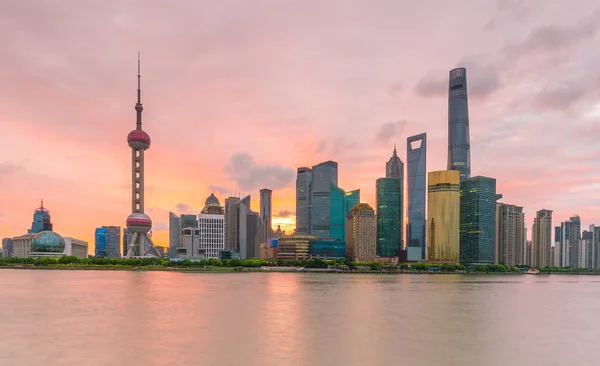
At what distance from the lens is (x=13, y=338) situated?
50.9 meters

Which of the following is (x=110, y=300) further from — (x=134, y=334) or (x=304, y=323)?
(x=304, y=323)

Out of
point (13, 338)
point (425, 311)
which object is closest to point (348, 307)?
point (425, 311)

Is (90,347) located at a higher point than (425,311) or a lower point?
higher

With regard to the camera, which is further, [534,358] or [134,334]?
[134,334]

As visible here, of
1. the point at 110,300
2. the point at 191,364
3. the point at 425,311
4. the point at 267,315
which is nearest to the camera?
the point at 191,364

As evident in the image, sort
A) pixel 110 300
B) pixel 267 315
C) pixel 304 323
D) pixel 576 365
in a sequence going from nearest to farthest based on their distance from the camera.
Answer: pixel 576 365, pixel 304 323, pixel 267 315, pixel 110 300

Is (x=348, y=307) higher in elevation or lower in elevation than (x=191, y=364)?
lower

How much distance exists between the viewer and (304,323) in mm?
64438

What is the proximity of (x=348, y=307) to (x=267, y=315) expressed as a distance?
2021cm

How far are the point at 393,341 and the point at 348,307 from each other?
33.1 meters

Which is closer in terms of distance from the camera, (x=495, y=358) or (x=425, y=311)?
(x=495, y=358)

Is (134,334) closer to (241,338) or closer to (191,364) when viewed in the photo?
(241,338)

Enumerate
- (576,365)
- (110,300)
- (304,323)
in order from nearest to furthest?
1. (576,365)
2. (304,323)
3. (110,300)

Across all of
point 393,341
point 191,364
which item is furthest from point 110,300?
point 393,341
